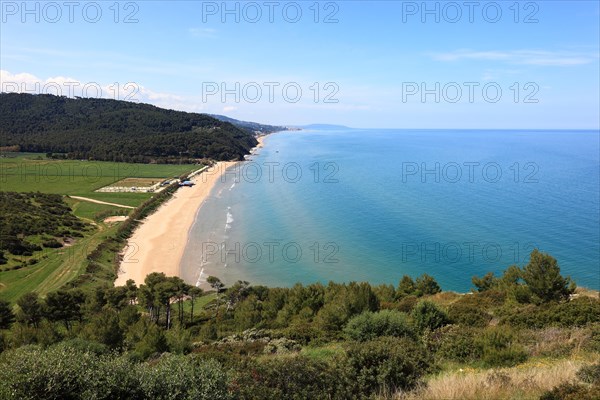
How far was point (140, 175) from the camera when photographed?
90625 mm

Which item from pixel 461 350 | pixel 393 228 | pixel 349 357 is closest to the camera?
pixel 349 357

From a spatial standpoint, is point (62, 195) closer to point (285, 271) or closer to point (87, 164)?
point (87, 164)

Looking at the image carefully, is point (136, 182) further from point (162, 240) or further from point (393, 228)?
point (393, 228)

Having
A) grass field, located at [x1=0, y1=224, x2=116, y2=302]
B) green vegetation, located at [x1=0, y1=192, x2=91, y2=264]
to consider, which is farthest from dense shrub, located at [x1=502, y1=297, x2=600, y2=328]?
green vegetation, located at [x1=0, y1=192, x2=91, y2=264]

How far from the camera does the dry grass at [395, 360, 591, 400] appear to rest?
6266 mm

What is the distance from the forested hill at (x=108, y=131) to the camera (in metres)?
117

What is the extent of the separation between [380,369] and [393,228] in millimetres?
44352

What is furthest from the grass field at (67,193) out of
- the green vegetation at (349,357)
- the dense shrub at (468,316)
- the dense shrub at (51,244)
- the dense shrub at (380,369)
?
the dense shrub at (380,369)

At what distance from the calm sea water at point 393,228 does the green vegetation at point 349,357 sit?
17.4 metres

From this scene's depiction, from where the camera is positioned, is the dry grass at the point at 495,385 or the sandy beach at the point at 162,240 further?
the sandy beach at the point at 162,240

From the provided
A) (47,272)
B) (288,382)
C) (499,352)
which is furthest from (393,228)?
(288,382)

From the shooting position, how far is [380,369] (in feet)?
23.0

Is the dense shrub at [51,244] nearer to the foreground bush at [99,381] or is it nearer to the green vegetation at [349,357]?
the green vegetation at [349,357]

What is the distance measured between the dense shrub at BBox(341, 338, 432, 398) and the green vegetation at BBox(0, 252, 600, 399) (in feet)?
0.07
